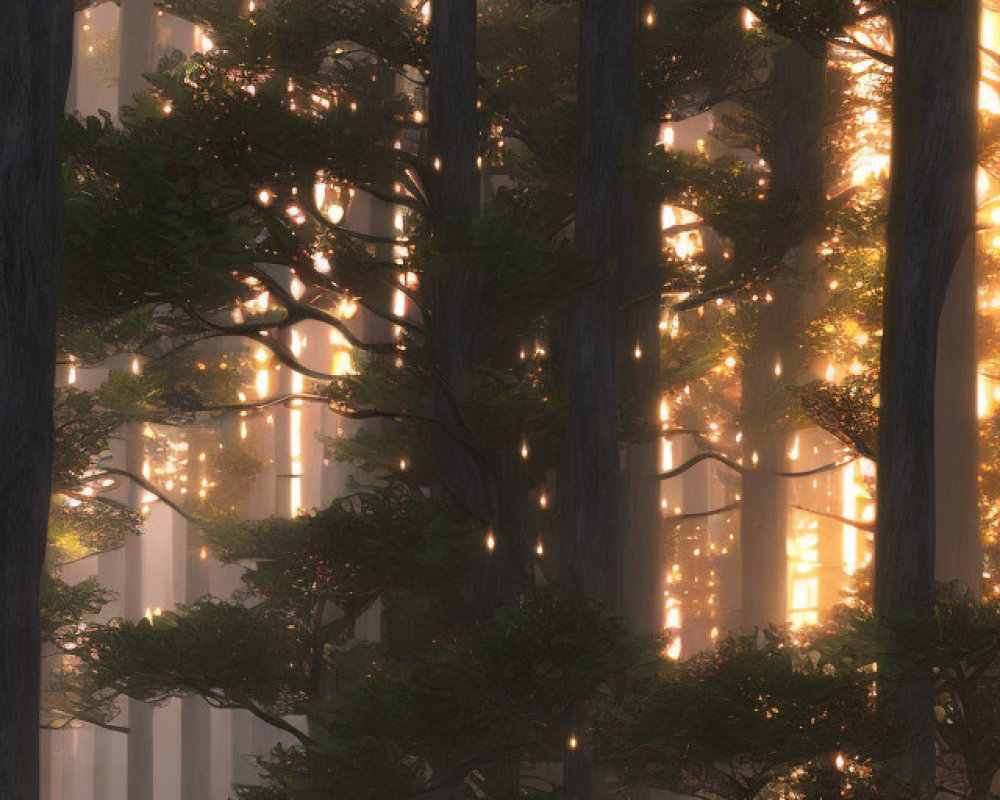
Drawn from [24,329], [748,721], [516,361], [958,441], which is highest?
[516,361]

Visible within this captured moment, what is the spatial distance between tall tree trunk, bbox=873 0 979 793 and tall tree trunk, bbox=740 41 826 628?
261 cm

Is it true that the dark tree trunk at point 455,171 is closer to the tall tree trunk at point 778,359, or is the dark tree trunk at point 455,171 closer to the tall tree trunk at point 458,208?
the tall tree trunk at point 458,208

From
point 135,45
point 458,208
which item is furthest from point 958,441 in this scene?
point 135,45

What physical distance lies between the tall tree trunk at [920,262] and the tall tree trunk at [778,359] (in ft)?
8.55

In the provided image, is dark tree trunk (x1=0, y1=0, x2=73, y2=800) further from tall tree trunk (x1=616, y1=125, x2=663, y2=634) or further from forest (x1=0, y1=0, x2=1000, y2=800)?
tall tree trunk (x1=616, y1=125, x2=663, y2=634)

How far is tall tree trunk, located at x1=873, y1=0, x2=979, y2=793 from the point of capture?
946cm

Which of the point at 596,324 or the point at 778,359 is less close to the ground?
the point at 778,359

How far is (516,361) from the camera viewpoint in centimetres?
1245

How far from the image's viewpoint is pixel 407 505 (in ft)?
34.1

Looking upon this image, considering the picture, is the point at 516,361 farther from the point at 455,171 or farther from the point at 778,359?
the point at 778,359

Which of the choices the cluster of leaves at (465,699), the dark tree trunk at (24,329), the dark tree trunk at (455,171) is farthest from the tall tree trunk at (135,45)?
the cluster of leaves at (465,699)

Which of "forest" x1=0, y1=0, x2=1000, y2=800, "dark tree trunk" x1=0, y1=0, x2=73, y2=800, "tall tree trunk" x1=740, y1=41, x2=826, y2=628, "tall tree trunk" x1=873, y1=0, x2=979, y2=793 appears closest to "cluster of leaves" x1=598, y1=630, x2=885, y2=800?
"forest" x1=0, y1=0, x2=1000, y2=800

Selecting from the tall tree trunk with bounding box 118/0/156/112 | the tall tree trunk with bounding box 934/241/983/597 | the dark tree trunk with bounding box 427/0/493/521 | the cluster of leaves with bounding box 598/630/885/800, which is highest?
the tall tree trunk with bounding box 118/0/156/112

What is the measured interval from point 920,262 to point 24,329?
20.6 feet
